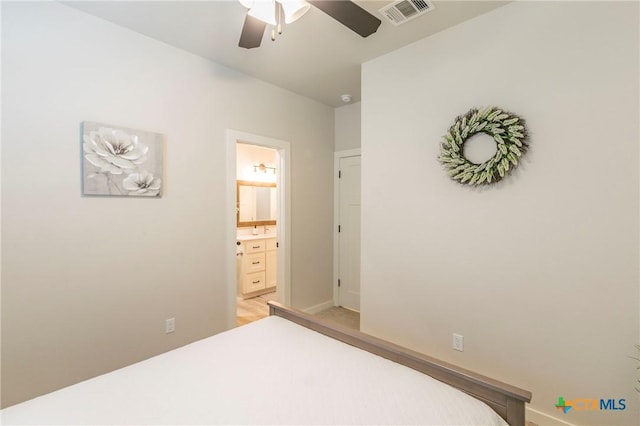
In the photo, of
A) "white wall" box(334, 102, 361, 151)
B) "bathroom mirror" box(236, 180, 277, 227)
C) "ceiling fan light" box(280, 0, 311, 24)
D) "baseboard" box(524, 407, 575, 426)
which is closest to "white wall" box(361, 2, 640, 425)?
"baseboard" box(524, 407, 575, 426)

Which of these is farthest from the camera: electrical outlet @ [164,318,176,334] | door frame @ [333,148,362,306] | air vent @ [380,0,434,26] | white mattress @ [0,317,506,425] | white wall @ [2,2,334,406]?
door frame @ [333,148,362,306]

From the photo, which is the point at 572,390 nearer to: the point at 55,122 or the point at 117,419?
the point at 117,419

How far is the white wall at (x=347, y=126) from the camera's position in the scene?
3592 mm

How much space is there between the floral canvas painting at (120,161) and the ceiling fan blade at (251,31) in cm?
106

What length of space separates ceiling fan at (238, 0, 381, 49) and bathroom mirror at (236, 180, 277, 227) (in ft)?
9.72

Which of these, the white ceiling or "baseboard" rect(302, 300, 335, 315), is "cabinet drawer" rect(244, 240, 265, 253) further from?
the white ceiling

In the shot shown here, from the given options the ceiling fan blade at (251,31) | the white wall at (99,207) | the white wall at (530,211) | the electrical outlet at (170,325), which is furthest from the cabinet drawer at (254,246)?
the ceiling fan blade at (251,31)

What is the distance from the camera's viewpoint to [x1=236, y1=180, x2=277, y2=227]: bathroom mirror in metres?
4.43

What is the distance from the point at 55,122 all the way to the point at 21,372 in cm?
153

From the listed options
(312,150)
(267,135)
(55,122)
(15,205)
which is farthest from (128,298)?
(312,150)

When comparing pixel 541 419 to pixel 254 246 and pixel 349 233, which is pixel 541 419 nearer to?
pixel 349 233

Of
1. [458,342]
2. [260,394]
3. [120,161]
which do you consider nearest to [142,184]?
[120,161]

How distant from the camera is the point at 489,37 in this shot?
1.95 metres

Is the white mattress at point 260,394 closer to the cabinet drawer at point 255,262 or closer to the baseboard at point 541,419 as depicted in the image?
the baseboard at point 541,419
